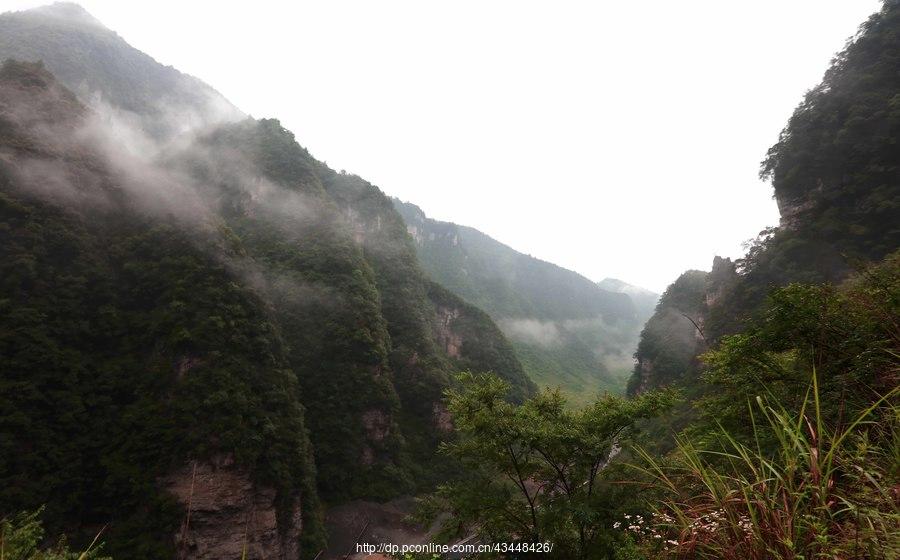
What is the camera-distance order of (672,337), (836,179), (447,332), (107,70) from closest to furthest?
(836,179)
(672,337)
(447,332)
(107,70)

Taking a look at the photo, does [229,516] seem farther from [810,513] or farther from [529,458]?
[810,513]

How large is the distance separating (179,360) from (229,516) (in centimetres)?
1263

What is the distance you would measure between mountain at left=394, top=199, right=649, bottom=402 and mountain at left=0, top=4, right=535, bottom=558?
194 feet

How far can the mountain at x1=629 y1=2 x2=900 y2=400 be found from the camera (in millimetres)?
24906

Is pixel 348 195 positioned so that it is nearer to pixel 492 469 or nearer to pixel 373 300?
pixel 373 300

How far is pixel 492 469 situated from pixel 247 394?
2797cm

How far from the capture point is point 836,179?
28.6 m

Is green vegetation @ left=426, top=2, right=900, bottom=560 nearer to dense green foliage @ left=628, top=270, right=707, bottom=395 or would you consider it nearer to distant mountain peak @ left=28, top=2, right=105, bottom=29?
dense green foliage @ left=628, top=270, right=707, bottom=395

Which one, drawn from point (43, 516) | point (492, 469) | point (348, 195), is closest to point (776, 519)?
point (492, 469)

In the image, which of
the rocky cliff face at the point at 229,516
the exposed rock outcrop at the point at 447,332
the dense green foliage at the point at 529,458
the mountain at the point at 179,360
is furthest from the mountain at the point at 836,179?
the exposed rock outcrop at the point at 447,332

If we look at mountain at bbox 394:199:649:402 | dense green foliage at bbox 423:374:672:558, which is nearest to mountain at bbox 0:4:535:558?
dense green foliage at bbox 423:374:672:558

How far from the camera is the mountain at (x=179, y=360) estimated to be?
1006 inches

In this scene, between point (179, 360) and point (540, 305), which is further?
point (540, 305)

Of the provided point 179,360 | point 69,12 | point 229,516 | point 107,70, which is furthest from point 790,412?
point 69,12
